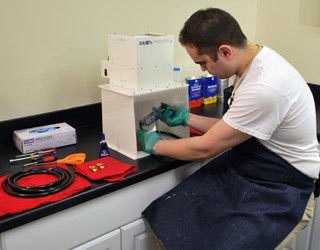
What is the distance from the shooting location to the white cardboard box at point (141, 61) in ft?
4.52

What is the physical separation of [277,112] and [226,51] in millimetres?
261

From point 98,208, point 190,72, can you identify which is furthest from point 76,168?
point 190,72

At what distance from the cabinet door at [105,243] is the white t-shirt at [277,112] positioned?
0.53 meters

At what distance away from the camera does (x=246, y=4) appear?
2318 millimetres

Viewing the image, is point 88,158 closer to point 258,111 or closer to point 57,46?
point 57,46

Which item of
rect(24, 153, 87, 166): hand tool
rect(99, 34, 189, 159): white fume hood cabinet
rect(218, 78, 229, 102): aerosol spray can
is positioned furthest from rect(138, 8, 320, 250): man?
rect(218, 78, 229, 102): aerosol spray can

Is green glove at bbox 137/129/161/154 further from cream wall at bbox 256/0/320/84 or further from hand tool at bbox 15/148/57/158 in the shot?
cream wall at bbox 256/0/320/84

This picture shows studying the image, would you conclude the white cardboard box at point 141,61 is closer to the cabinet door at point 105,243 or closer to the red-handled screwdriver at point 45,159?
the red-handled screwdriver at point 45,159

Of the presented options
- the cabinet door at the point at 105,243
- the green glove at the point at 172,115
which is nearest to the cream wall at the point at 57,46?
the green glove at the point at 172,115

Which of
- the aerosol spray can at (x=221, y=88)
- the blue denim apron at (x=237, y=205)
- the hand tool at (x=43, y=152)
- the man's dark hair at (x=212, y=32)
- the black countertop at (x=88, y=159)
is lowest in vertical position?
the blue denim apron at (x=237, y=205)

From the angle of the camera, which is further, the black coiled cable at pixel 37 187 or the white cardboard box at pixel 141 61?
the white cardboard box at pixel 141 61

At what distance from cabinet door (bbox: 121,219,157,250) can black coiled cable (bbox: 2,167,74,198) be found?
0.27 metres

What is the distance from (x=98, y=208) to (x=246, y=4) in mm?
1621

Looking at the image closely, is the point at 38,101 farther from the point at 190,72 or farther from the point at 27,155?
the point at 190,72
